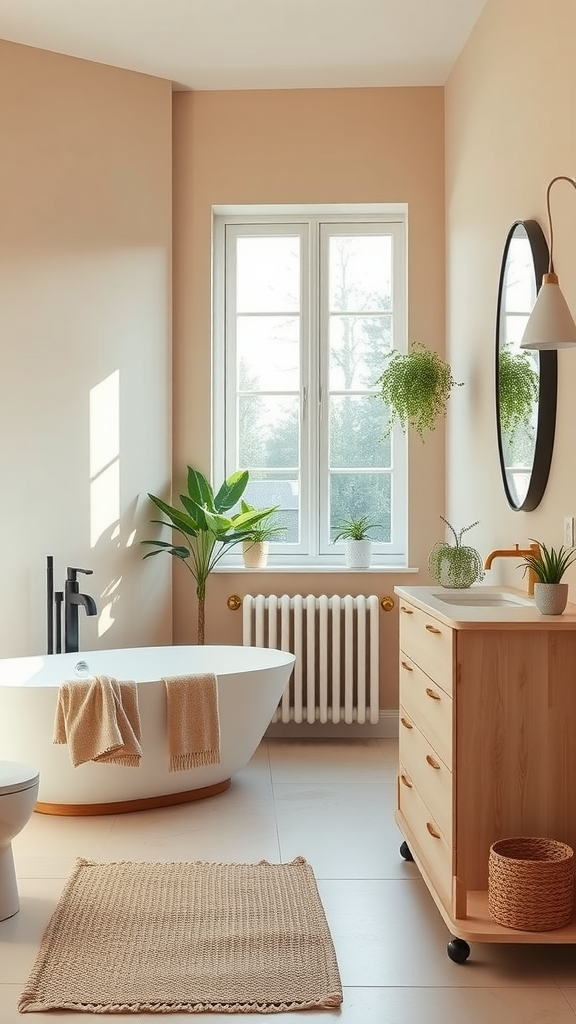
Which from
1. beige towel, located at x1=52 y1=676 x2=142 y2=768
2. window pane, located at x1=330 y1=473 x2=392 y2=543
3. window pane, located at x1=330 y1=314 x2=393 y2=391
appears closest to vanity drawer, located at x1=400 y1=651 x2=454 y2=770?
beige towel, located at x1=52 y1=676 x2=142 y2=768

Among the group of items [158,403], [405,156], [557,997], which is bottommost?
[557,997]

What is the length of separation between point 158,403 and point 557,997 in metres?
3.26

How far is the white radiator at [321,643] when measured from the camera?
4.77m

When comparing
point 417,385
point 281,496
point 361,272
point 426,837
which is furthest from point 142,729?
point 361,272

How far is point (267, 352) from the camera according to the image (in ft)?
16.9

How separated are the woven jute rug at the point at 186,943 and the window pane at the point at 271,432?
2.33m

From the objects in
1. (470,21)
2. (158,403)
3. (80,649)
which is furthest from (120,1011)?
(470,21)

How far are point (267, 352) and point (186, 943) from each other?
10.3 feet

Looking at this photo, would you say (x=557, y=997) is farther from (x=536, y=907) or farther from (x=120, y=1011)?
(x=120, y=1011)

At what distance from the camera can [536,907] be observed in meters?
2.39

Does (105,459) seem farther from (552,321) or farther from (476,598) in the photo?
(552,321)

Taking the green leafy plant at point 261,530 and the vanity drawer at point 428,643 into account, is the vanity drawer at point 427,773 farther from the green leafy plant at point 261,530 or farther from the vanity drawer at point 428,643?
the green leafy plant at point 261,530

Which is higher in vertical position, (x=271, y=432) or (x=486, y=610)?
(x=271, y=432)

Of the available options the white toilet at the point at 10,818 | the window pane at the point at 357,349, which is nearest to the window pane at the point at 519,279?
the window pane at the point at 357,349
